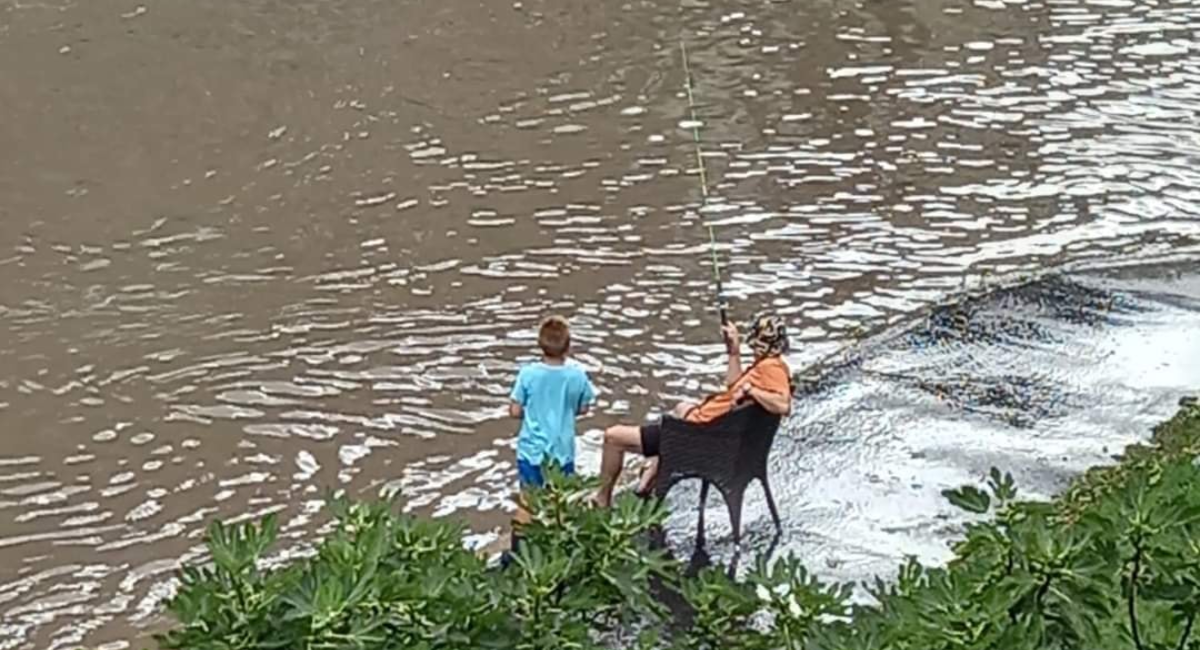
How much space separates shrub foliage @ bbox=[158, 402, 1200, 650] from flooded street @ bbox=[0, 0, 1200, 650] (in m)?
4.34

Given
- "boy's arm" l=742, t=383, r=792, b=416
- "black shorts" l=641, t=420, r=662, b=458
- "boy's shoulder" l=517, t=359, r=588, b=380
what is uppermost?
"boy's shoulder" l=517, t=359, r=588, b=380

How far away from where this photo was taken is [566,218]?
13.3 meters

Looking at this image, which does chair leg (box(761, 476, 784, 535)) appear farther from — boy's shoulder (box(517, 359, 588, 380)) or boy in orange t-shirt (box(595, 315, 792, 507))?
boy's shoulder (box(517, 359, 588, 380))

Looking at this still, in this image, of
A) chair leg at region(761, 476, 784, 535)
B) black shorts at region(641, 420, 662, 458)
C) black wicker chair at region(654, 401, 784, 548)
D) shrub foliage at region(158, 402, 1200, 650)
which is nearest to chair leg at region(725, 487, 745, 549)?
black wicker chair at region(654, 401, 784, 548)

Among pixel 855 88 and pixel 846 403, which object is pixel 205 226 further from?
pixel 855 88

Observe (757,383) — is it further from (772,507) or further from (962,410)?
(962,410)

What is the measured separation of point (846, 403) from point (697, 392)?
97 centimetres

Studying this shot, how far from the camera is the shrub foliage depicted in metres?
3.21

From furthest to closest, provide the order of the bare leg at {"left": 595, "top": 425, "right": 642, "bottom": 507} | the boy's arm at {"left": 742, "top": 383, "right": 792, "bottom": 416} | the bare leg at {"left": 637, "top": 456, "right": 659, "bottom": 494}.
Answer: the bare leg at {"left": 595, "top": 425, "right": 642, "bottom": 507} < the bare leg at {"left": 637, "top": 456, "right": 659, "bottom": 494} < the boy's arm at {"left": 742, "top": 383, "right": 792, "bottom": 416}

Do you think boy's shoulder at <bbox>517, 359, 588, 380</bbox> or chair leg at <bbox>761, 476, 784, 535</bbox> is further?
chair leg at <bbox>761, 476, 784, 535</bbox>

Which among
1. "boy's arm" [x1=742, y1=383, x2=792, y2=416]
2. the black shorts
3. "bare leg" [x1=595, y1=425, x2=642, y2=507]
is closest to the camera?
"boy's arm" [x1=742, y1=383, x2=792, y2=416]

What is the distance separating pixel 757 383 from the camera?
25.8ft

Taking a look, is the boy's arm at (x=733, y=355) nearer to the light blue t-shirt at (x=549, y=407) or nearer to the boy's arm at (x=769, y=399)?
the boy's arm at (x=769, y=399)

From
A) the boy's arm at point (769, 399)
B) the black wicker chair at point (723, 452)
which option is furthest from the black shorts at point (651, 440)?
the boy's arm at point (769, 399)
